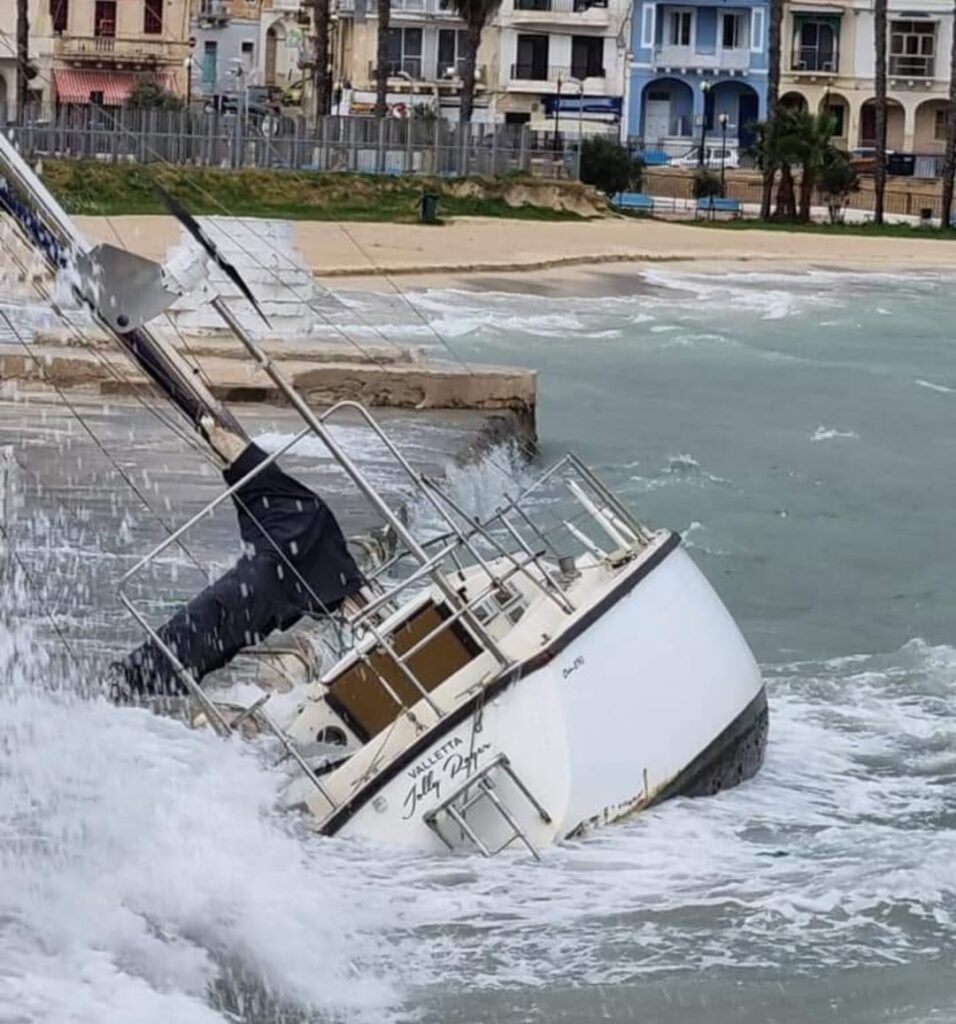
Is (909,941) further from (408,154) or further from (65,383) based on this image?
(408,154)

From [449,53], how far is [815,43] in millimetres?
11267

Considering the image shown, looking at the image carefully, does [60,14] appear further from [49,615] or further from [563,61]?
[49,615]

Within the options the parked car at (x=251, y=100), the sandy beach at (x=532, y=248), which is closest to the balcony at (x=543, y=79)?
the parked car at (x=251, y=100)

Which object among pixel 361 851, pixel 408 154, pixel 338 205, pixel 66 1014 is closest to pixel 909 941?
pixel 361 851

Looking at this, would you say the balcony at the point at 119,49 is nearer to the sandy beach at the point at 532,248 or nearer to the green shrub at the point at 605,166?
the green shrub at the point at 605,166

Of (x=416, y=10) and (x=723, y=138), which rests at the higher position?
(x=416, y=10)

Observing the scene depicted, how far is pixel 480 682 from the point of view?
376 inches

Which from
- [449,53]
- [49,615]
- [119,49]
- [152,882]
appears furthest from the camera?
[119,49]

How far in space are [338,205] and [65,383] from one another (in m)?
31.1

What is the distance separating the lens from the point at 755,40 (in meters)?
81.4

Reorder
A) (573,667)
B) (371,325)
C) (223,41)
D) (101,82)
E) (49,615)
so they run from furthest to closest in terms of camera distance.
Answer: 1. (223,41)
2. (101,82)
3. (371,325)
4. (49,615)
5. (573,667)

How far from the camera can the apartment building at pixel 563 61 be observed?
8112 cm

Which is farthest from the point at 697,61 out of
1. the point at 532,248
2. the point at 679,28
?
the point at 532,248

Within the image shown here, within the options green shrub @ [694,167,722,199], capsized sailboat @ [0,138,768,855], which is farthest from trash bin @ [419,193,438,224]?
capsized sailboat @ [0,138,768,855]
